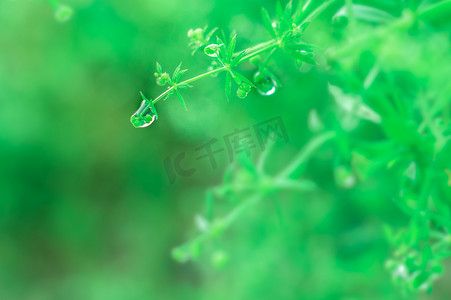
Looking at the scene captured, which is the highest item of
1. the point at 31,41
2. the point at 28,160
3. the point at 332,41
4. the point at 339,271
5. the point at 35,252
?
the point at 31,41

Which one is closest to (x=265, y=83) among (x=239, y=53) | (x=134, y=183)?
(x=239, y=53)

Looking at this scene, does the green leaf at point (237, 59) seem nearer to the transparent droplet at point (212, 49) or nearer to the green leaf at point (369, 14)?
the transparent droplet at point (212, 49)

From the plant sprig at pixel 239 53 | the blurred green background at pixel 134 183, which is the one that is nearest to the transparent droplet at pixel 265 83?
the plant sprig at pixel 239 53

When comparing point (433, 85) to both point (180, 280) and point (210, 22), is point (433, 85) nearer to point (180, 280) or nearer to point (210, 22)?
point (210, 22)

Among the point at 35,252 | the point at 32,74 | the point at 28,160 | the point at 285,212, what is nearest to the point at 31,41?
the point at 32,74

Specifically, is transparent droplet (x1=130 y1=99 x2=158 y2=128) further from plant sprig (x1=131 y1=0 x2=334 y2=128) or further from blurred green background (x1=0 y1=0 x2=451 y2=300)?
blurred green background (x1=0 y1=0 x2=451 y2=300)

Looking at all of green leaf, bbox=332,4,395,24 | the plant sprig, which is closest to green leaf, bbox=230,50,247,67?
the plant sprig

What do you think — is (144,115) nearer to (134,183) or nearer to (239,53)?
(239,53)
